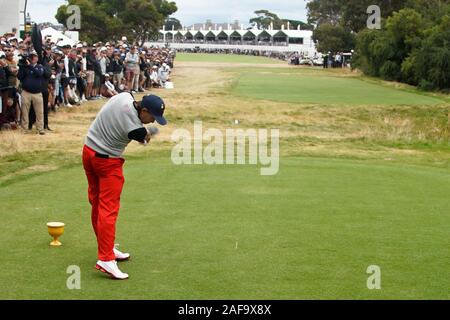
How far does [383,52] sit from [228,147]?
129 feet

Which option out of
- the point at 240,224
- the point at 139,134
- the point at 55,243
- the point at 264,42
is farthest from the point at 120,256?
the point at 264,42

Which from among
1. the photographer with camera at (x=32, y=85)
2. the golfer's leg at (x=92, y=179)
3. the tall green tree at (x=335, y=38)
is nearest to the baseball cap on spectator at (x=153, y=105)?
the golfer's leg at (x=92, y=179)

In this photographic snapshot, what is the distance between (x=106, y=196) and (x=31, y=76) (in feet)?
42.1

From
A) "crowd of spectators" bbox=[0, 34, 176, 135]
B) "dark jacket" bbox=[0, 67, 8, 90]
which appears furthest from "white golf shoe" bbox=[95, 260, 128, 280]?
"dark jacket" bbox=[0, 67, 8, 90]

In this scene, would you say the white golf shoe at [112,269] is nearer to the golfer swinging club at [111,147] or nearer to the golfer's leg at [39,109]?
the golfer swinging club at [111,147]

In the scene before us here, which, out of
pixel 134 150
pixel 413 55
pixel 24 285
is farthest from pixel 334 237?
pixel 413 55

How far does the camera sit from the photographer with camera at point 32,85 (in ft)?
64.1

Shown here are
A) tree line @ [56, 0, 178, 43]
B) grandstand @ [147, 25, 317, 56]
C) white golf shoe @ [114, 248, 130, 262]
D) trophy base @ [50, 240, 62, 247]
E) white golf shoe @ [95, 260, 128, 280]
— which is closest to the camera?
white golf shoe @ [95, 260, 128, 280]

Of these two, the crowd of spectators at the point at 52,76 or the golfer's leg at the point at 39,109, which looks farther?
the golfer's leg at the point at 39,109

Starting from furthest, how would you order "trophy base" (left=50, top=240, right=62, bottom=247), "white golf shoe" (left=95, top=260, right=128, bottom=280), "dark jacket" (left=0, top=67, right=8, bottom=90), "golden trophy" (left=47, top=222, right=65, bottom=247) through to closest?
"dark jacket" (left=0, top=67, right=8, bottom=90) < "trophy base" (left=50, top=240, right=62, bottom=247) < "golden trophy" (left=47, top=222, right=65, bottom=247) < "white golf shoe" (left=95, top=260, right=128, bottom=280)

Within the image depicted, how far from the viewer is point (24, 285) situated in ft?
23.5

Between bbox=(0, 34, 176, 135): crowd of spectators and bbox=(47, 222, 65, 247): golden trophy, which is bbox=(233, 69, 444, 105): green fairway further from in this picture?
bbox=(47, 222, 65, 247): golden trophy

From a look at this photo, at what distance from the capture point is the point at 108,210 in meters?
7.73

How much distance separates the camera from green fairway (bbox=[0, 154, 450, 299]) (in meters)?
7.26
